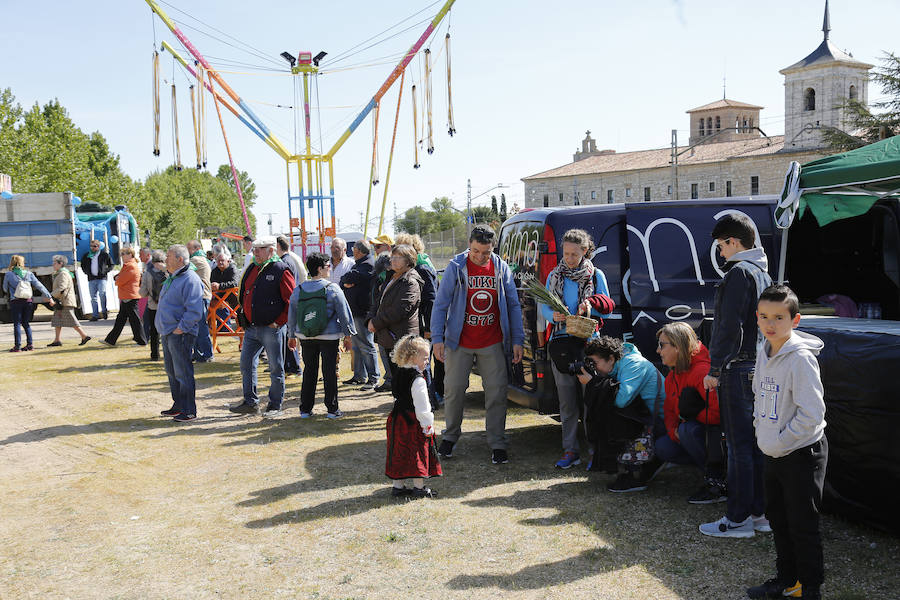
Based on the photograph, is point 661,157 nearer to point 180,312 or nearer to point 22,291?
point 22,291

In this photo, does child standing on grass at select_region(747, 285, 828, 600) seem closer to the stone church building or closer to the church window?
the stone church building

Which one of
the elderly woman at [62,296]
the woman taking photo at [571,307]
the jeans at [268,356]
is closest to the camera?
the woman taking photo at [571,307]

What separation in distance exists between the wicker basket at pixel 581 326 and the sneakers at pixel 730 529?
1.59 m

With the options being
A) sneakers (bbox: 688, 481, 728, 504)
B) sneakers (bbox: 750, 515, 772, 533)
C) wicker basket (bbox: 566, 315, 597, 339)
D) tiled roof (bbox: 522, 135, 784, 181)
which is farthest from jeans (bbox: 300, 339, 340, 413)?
tiled roof (bbox: 522, 135, 784, 181)

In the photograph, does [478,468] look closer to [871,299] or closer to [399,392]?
[399,392]

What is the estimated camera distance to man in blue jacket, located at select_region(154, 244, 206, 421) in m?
7.86

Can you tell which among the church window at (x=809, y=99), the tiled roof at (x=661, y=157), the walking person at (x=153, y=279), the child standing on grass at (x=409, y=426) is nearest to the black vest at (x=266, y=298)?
the child standing on grass at (x=409, y=426)

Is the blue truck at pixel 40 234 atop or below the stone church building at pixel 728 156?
below

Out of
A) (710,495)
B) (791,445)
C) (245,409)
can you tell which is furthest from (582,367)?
(245,409)

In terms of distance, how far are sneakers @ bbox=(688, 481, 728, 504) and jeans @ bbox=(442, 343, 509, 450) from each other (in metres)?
1.67

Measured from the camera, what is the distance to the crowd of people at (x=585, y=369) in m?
3.60

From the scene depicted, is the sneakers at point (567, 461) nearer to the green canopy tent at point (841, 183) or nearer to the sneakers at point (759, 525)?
the sneakers at point (759, 525)

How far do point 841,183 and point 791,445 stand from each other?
2777mm

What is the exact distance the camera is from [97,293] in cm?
1973
